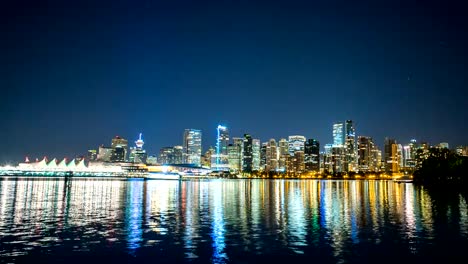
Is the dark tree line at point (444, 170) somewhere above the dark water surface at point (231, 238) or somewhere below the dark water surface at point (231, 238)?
above

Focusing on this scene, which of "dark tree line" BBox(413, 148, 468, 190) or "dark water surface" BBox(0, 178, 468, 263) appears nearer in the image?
"dark water surface" BBox(0, 178, 468, 263)

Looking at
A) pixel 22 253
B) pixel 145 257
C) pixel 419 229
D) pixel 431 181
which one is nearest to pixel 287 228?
pixel 419 229

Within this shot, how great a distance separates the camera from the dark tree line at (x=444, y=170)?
113 meters

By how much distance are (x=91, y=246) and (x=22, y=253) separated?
147 inches

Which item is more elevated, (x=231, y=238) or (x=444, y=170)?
(x=444, y=170)

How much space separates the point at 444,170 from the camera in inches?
4978

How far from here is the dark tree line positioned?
113 metres

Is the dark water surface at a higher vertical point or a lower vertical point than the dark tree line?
lower

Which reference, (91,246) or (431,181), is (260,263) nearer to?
(91,246)

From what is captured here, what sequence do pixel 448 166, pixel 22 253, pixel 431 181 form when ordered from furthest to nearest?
pixel 431 181
pixel 448 166
pixel 22 253

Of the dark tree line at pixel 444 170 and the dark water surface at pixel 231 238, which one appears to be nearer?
the dark water surface at pixel 231 238

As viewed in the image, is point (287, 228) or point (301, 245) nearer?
point (301, 245)

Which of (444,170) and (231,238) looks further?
(444,170)

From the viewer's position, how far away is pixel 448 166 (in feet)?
403
